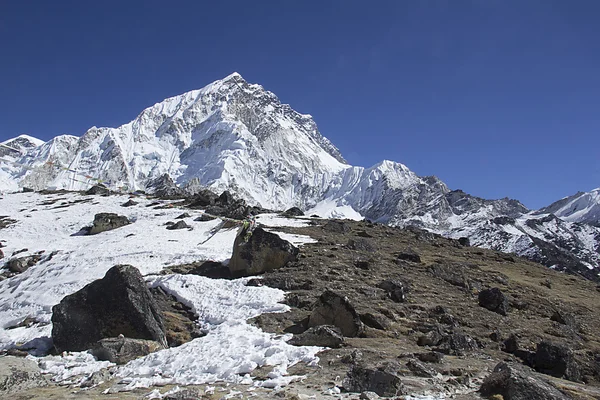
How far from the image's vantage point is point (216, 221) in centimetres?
3656

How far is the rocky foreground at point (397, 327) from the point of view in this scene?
10992 millimetres

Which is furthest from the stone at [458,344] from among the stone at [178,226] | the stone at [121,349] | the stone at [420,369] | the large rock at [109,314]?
the stone at [178,226]

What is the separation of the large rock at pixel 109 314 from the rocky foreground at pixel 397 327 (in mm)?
110

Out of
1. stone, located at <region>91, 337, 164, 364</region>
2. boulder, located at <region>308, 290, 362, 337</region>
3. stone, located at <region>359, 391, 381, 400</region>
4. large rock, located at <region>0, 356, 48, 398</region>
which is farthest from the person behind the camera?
boulder, located at <region>308, 290, 362, 337</region>

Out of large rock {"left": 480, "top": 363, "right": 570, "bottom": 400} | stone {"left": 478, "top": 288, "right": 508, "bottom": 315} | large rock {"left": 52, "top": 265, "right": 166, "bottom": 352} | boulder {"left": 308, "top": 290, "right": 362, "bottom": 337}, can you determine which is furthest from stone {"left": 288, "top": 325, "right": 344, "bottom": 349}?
stone {"left": 478, "top": 288, "right": 508, "bottom": 315}

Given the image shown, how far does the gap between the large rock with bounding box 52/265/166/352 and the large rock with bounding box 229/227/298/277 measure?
21.8 feet

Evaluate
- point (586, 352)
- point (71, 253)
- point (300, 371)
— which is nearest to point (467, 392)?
point (300, 371)

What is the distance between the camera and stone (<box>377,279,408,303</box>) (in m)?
20.0

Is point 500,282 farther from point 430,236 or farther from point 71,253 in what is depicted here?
point 71,253

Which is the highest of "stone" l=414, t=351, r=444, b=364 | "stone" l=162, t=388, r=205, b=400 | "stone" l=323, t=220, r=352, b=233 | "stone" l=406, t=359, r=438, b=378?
"stone" l=323, t=220, r=352, b=233

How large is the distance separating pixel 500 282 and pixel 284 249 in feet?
38.7

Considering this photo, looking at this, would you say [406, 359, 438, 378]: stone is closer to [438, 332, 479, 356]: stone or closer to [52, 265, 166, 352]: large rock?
[438, 332, 479, 356]: stone

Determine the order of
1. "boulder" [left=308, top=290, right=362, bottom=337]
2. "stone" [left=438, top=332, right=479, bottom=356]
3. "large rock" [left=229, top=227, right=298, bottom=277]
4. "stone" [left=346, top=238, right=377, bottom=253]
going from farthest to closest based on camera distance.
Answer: "stone" [left=346, top=238, right=377, bottom=253] → "large rock" [left=229, top=227, right=298, bottom=277] → "boulder" [left=308, top=290, right=362, bottom=337] → "stone" [left=438, top=332, right=479, bottom=356]

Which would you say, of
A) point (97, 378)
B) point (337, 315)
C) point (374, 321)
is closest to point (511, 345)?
point (374, 321)
